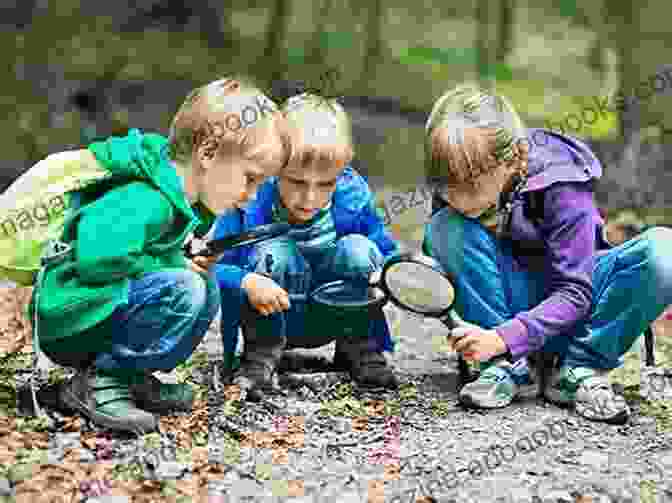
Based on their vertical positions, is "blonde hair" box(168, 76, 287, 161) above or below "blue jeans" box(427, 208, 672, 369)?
above

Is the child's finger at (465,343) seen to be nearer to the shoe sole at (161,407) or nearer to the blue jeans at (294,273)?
the blue jeans at (294,273)

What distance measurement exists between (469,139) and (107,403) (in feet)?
4.17

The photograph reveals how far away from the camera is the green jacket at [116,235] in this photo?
2.71m

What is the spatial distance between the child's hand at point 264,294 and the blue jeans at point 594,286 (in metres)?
0.52

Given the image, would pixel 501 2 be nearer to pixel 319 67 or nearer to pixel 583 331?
pixel 319 67

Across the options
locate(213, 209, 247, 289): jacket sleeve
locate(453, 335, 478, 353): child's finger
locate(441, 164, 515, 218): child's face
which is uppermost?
locate(441, 164, 515, 218): child's face

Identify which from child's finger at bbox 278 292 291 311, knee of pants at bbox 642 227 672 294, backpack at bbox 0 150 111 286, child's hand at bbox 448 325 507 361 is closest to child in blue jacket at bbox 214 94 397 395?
child's finger at bbox 278 292 291 311

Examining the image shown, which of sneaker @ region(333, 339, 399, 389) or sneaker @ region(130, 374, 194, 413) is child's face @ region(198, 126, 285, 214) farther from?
sneaker @ region(333, 339, 399, 389)

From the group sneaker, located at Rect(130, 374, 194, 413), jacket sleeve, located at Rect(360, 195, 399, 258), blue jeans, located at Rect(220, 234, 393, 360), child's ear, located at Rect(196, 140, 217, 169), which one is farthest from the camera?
jacket sleeve, located at Rect(360, 195, 399, 258)

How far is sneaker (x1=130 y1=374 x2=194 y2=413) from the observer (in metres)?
3.01

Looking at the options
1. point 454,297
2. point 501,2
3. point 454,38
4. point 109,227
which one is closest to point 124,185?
point 109,227

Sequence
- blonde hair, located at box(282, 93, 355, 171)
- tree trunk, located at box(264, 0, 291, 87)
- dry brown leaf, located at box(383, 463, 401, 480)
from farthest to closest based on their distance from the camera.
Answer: tree trunk, located at box(264, 0, 291, 87)
blonde hair, located at box(282, 93, 355, 171)
dry brown leaf, located at box(383, 463, 401, 480)

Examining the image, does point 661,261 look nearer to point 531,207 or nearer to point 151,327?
point 531,207

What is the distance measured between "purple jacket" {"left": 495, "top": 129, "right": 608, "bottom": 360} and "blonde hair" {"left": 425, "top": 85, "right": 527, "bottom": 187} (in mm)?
139
